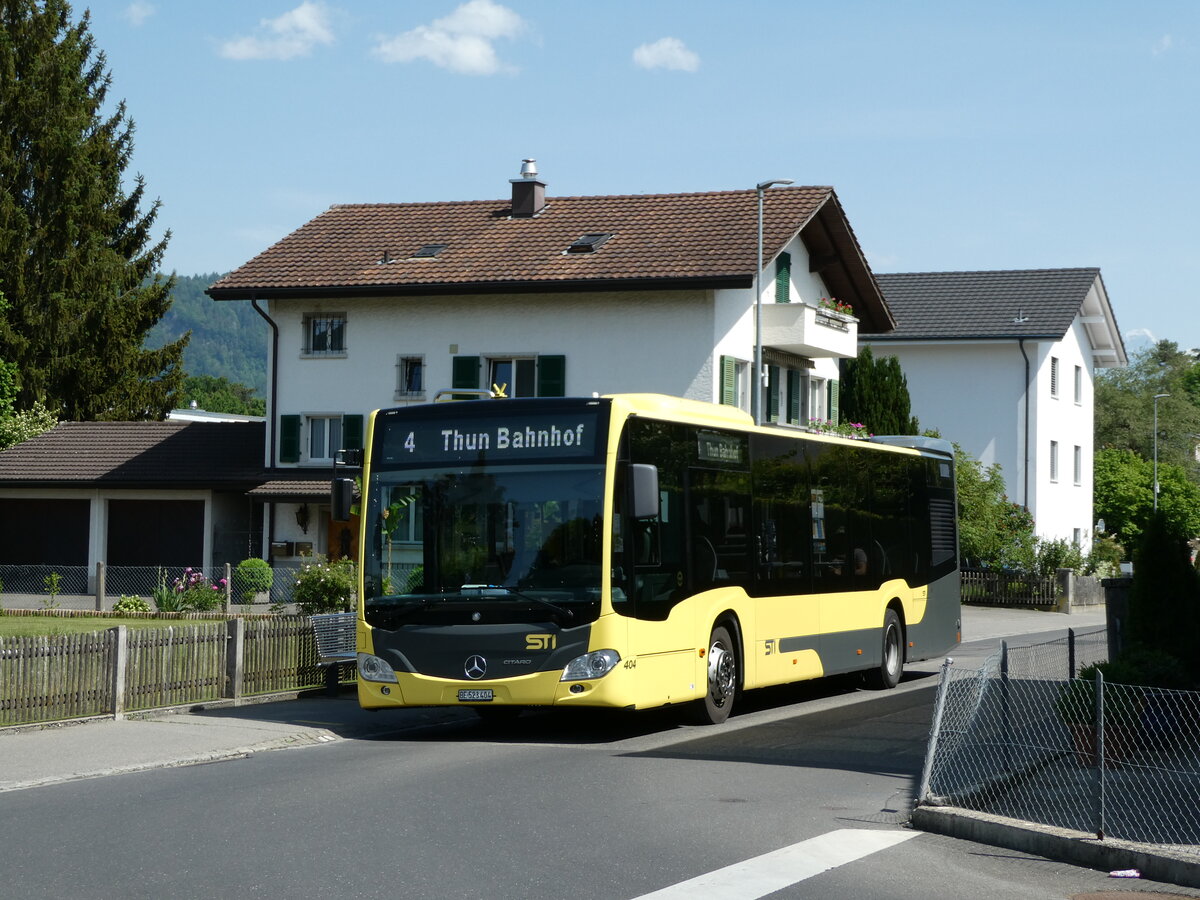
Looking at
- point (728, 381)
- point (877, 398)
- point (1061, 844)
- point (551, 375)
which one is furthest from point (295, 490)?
point (1061, 844)

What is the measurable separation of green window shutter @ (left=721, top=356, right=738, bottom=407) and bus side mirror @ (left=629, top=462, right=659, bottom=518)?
2529cm

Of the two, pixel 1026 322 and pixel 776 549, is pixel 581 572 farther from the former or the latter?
pixel 1026 322

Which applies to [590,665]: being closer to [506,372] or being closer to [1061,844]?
[1061,844]

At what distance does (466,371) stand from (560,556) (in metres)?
28.1

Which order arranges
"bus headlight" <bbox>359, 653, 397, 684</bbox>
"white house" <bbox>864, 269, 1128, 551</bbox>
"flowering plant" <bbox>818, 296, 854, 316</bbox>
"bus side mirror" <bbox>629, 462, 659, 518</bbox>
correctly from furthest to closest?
→ "white house" <bbox>864, 269, 1128, 551</bbox>
"flowering plant" <bbox>818, 296, 854, 316</bbox>
"bus headlight" <bbox>359, 653, 397, 684</bbox>
"bus side mirror" <bbox>629, 462, 659, 518</bbox>

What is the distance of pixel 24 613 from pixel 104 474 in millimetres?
11490

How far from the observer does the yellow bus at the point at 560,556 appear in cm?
1466

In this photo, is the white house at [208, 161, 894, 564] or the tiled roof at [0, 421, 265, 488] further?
the tiled roof at [0, 421, 265, 488]

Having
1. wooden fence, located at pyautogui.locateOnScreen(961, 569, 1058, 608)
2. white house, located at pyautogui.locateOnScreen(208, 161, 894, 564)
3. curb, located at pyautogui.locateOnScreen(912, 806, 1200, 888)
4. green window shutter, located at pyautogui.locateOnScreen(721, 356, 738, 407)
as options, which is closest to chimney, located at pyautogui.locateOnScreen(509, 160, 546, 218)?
white house, located at pyautogui.locateOnScreen(208, 161, 894, 564)

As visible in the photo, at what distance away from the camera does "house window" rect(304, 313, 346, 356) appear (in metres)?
44.4

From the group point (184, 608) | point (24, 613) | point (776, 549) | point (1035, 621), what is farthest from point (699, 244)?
point (776, 549)

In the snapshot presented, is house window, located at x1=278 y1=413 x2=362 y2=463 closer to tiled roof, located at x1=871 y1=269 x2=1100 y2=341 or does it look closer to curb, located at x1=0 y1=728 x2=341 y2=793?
tiled roof, located at x1=871 y1=269 x2=1100 y2=341

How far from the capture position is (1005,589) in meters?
48.1

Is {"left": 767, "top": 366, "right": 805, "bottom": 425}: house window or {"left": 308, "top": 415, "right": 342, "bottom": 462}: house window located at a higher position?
{"left": 767, "top": 366, "right": 805, "bottom": 425}: house window
